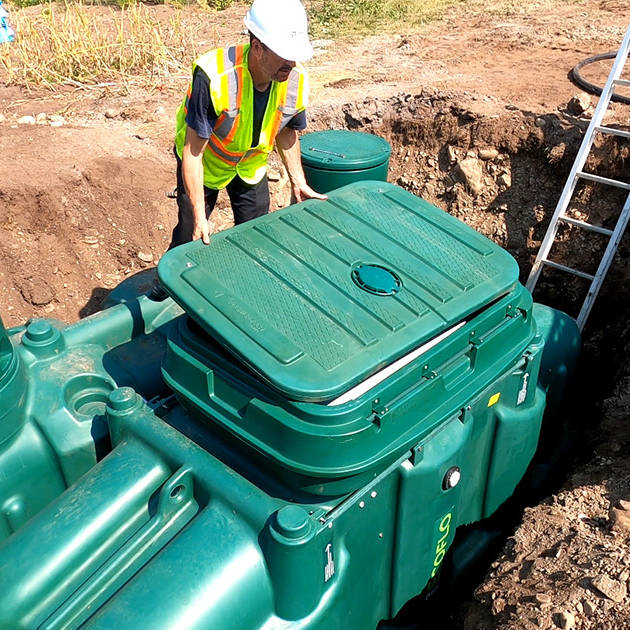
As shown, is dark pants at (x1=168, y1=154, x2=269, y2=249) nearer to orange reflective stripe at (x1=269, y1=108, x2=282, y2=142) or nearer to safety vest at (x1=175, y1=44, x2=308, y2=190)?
safety vest at (x1=175, y1=44, x2=308, y2=190)

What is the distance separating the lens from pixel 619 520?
2666mm

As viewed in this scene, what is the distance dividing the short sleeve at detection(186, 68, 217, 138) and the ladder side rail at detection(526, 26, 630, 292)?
112 inches

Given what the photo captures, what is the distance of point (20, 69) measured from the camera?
26.3ft

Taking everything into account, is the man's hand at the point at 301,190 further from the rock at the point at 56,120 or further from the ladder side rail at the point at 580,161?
the rock at the point at 56,120

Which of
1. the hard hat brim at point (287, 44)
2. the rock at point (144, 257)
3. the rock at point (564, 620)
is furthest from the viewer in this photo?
the rock at point (144, 257)

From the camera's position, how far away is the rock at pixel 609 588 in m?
2.30

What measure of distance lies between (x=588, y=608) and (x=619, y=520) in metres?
0.51

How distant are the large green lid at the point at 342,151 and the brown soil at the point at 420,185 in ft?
4.22

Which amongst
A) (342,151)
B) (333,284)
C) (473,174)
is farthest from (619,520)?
(473,174)

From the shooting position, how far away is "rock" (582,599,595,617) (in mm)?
2281

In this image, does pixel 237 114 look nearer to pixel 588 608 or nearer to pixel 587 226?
pixel 588 608

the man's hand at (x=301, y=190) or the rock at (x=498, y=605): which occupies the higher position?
the man's hand at (x=301, y=190)

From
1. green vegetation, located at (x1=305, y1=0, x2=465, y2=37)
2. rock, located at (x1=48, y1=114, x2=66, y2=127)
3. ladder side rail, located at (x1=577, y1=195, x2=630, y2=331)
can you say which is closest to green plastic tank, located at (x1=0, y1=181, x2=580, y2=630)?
ladder side rail, located at (x1=577, y1=195, x2=630, y2=331)

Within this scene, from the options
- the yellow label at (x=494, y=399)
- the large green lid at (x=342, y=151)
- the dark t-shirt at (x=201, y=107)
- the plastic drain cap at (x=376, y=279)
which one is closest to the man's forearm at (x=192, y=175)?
the dark t-shirt at (x=201, y=107)
